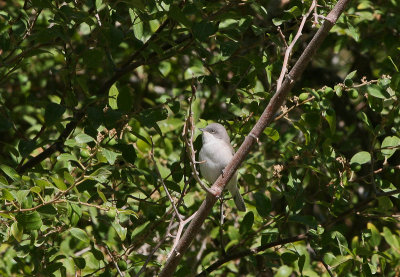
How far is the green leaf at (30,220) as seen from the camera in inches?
110

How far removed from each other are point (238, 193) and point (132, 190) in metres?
0.78

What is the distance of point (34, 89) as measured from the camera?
20.4ft

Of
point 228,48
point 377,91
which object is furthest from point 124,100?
point 377,91

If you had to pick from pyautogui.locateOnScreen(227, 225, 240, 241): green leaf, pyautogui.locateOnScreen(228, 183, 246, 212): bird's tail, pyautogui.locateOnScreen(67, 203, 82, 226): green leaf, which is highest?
pyautogui.locateOnScreen(67, 203, 82, 226): green leaf

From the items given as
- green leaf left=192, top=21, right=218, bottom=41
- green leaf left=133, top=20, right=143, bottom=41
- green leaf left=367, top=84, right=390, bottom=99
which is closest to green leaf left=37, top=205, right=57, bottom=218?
green leaf left=133, top=20, right=143, bottom=41

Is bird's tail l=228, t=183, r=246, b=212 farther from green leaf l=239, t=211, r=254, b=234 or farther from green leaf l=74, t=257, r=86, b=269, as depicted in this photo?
green leaf l=74, t=257, r=86, b=269

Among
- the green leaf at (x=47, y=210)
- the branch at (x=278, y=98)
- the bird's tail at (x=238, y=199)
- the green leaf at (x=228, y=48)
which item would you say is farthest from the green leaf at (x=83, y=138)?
the bird's tail at (x=238, y=199)

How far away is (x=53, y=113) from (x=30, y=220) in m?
0.66

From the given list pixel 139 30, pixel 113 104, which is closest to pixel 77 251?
pixel 113 104

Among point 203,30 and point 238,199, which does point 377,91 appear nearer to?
point 203,30

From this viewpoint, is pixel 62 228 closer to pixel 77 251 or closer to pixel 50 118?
pixel 50 118

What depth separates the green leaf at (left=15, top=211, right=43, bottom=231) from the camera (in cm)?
281

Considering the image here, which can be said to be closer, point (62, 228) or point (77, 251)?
point (62, 228)

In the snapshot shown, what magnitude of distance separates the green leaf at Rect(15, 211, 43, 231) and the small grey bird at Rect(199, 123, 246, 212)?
5.10 feet
